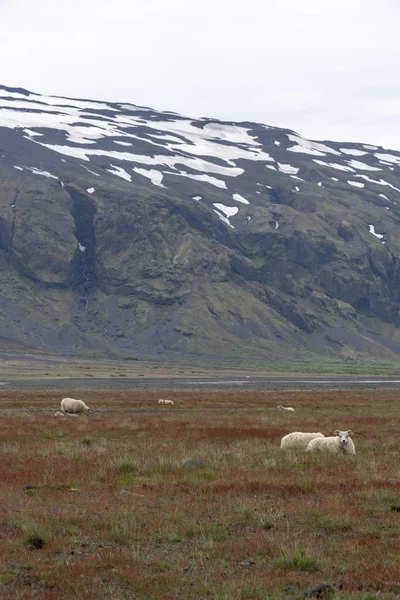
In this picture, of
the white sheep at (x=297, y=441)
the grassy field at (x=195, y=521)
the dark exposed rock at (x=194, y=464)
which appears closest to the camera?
the grassy field at (x=195, y=521)

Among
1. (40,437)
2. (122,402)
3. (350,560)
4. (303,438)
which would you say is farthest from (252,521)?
(122,402)

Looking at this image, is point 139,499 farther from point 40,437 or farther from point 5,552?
point 40,437

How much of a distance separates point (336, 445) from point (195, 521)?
10.9 meters

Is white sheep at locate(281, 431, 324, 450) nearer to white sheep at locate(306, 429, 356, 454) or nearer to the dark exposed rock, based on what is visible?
white sheep at locate(306, 429, 356, 454)

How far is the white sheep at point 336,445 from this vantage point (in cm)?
2328

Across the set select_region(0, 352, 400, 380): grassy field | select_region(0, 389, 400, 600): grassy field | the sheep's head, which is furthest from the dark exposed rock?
select_region(0, 352, 400, 380): grassy field

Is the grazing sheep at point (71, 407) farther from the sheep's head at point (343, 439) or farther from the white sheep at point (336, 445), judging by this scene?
the sheep's head at point (343, 439)

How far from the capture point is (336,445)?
23.6 m

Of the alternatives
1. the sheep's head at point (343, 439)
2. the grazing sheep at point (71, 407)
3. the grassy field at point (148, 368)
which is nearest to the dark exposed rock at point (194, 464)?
the sheep's head at point (343, 439)

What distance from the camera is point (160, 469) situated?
773 inches

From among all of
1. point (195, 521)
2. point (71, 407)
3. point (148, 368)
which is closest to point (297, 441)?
point (195, 521)

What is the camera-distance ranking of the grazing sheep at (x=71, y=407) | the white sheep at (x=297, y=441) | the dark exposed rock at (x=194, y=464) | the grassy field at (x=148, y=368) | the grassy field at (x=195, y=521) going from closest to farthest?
the grassy field at (x=195, y=521), the dark exposed rock at (x=194, y=464), the white sheep at (x=297, y=441), the grazing sheep at (x=71, y=407), the grassy field at (x=148, y=368)

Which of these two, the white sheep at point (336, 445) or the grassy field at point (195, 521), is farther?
the white sheep at point (336, 445)

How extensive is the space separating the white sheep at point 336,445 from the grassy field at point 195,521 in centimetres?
39
